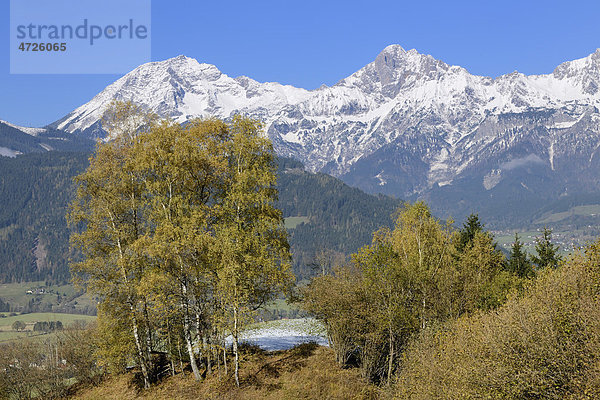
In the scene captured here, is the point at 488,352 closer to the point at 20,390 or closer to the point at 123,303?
the point at 123,303

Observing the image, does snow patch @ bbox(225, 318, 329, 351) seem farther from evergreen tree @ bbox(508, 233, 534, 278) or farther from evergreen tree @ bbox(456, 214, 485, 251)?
evergreen tree @ bbox(508, 233, 534, 278)

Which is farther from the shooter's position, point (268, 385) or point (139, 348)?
point (268, 385)

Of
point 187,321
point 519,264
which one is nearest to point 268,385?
point 187,321

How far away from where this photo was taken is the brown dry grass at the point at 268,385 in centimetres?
3222

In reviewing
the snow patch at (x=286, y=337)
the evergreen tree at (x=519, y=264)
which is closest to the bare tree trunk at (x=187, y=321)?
the snow patch at (x=286, y=337)

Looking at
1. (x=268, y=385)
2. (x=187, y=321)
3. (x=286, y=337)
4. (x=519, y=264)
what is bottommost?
(x=286, y=337)

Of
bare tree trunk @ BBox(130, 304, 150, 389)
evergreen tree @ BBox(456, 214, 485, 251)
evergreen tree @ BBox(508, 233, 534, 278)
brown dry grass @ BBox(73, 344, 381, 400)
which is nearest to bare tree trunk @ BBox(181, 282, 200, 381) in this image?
brown dry grass @ BBox(73, 344, 381, 400)

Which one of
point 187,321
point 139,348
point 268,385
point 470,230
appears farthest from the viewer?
point 470,230

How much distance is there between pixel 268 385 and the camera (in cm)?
3341

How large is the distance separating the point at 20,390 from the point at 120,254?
1687cm

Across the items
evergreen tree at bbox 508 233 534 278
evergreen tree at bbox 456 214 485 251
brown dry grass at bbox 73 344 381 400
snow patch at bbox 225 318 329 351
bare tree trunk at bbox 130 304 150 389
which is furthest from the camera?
evergreen tree at bbox 456 214 485 251

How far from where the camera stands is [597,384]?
18188mm

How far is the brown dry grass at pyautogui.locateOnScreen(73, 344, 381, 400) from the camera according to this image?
3222 cm

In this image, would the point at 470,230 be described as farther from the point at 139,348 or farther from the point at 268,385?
the point at 139,348
